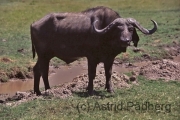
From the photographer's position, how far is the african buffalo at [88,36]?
9.65 metres

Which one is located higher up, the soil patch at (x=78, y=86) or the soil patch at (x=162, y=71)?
the soil patch at (x=162, y=71)

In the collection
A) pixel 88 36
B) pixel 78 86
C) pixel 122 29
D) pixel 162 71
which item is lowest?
pixel 78 86

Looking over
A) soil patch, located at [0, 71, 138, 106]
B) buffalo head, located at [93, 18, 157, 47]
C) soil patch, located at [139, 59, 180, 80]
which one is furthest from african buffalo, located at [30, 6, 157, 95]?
soil patch, located at [139, 59, 180, 80]

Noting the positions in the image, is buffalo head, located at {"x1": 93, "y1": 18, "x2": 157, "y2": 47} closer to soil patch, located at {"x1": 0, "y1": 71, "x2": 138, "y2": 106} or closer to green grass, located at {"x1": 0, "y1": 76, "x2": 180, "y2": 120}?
green grass, located at {"x1": 0, "y1": 76, "x2": 180, "y2": 120}

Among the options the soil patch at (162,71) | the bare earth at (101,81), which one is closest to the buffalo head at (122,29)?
the bare earth at (101,81)

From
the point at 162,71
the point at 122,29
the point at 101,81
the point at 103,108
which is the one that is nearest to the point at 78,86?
the point at 101,81

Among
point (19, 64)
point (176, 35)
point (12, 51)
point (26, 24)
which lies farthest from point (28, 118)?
point (26, 24)

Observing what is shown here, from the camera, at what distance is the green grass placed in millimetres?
7504

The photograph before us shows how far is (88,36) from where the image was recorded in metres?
10.1

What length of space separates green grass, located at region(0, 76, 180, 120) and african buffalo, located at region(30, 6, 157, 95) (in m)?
1.12

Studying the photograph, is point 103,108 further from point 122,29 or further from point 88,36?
point 88,36

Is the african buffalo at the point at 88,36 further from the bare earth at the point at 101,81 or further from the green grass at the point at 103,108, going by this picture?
the green grass at the point at 103,108

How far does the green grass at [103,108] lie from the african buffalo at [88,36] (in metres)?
1.12

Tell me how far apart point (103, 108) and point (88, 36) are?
2630mm
